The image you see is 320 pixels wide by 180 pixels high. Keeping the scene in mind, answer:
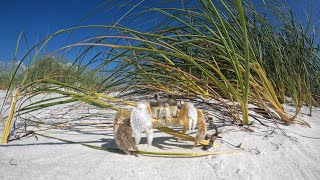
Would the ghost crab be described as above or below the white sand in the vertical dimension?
above

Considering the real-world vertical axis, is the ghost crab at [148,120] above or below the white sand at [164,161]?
above

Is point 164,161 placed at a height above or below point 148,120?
below

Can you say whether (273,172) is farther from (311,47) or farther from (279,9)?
(279,9)

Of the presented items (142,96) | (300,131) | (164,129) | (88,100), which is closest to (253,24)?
(300,131)
